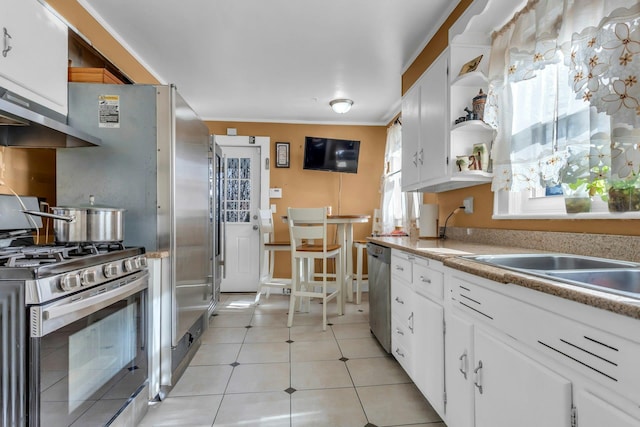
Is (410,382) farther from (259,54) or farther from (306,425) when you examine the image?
(259,54)

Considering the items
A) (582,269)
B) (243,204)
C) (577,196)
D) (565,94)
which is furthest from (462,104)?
(243,204)

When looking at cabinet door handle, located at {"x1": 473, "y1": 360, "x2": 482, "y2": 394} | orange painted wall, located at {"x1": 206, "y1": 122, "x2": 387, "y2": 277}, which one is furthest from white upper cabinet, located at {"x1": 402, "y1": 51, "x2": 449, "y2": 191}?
orange painted wall, located at {"x1": 206, "y1": 122, "x2": 387, "y2": 277}

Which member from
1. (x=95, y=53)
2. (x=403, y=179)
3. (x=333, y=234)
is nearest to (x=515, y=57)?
(x=403, y=179)

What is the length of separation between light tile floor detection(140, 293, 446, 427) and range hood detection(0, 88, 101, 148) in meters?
1.53

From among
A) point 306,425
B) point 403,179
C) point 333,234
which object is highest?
point 403,179

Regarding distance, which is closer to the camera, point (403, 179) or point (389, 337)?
point (389, 337)

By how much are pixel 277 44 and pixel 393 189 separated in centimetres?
227

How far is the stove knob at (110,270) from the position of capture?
1.36 meters

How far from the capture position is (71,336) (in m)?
1.17

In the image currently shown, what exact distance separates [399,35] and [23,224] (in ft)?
8.94

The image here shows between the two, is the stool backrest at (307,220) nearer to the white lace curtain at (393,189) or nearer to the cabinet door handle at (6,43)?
the white lace curtain at (393,189)

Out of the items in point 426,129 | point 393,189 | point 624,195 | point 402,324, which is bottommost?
point 402,324

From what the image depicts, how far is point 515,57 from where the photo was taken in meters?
1.63

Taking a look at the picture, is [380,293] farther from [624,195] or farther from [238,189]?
[238,189]
